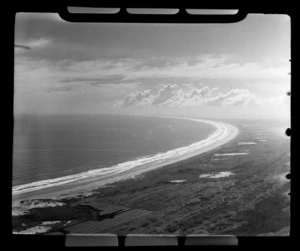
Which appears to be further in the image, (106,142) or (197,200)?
(106,142)

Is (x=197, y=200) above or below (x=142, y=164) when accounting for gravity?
below

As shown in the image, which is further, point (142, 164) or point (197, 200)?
point (142, 164)

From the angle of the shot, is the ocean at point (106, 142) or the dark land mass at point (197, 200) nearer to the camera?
the dark land mass at point (197, 200)

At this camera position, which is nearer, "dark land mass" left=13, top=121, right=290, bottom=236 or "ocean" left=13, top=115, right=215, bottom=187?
"dark land mass" left=13, top=121, right=290, bottom=236
